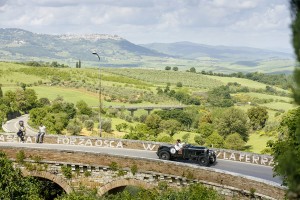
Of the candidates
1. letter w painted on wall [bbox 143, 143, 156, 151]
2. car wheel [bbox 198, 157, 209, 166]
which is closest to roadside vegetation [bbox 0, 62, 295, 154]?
letter w painted on wall [bbox 143, 143, 156, 151]

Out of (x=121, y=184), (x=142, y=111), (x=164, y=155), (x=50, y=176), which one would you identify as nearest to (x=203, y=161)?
(x=164, y=155)

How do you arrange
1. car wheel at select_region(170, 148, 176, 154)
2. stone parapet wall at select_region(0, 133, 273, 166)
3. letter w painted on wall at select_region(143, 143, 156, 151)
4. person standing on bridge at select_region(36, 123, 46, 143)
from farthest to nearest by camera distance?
person standing on bridge at select_region(36, 123, 46, 143) < letter w painted on wall at select_region(143, 143, 156, 151) < stone parapet wall at select_region(0, 133, 273, 166) < car wheel at select_region(170, 148, 176, 154)

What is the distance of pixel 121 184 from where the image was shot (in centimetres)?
2406

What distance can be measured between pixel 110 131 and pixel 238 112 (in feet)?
64.0

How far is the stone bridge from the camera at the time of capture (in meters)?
21.2

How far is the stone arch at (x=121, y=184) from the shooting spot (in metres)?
23.5

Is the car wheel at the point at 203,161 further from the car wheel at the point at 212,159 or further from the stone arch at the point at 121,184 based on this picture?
the stone arch at the point at 121,184

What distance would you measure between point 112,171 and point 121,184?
2.96ft

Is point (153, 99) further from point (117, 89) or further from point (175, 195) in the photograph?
point (175, 195)

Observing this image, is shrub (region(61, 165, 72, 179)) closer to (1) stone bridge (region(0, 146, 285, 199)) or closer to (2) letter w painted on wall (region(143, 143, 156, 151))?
(1) stone bridge (region(0, 146, 285, 199))

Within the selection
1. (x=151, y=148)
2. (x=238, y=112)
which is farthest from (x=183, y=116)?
(x=151, y=148)

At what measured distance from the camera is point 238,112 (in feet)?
207

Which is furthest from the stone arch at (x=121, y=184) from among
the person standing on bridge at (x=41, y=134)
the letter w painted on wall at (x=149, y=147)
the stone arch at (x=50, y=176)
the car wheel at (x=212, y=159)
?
the person standing on bridge at (x=41, y=134)

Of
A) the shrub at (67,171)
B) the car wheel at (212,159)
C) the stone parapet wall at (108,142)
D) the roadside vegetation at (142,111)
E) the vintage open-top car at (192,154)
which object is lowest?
the roadside vegetation at (142,111)
